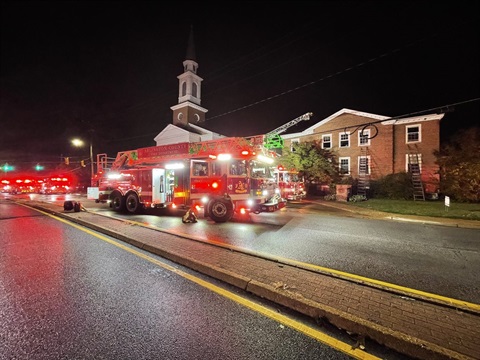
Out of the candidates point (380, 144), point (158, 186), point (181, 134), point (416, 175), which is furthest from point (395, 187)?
point (181, 134)

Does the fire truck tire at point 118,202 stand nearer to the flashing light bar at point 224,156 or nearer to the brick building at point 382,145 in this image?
the flashing light bar at point 224,156

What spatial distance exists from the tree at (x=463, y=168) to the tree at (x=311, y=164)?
8.26 meters

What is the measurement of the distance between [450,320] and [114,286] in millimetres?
4495

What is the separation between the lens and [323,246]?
20.0 feet

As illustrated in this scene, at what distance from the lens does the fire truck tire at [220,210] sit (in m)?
9.29

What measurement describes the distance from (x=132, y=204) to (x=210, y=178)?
201 inches

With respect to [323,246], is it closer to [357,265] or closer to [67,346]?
[357,265]

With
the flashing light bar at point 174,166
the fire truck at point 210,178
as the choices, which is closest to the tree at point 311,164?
the fire truck at point 210,178

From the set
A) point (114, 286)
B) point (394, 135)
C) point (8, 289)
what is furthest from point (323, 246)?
point (394, 135)

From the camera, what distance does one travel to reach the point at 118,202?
41.8ft

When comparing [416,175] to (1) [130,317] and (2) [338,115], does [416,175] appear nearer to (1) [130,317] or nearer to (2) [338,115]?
(2) [338,115]

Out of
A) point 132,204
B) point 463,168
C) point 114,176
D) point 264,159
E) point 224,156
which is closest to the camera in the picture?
point 224,156

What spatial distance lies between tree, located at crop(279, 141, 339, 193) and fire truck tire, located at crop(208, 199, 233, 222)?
1410cm

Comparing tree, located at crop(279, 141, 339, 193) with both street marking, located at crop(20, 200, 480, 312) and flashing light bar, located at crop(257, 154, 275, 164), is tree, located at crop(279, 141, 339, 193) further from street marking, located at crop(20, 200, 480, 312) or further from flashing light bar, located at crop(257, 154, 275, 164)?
street marking, located at crop(20, 200, 480, 312)
